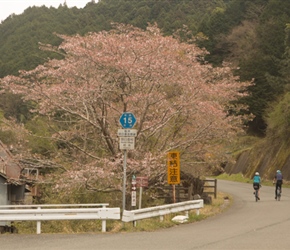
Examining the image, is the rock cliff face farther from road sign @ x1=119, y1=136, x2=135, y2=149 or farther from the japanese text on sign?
road sign @ x1=119, y1=136, x2=135, y2=149

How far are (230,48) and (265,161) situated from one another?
18.1 metres

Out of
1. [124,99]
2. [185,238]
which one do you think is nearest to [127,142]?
[185,238]

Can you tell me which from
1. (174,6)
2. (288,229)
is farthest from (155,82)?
(174,6)

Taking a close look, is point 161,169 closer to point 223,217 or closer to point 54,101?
point 223,217

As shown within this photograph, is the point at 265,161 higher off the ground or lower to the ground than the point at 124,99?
lower

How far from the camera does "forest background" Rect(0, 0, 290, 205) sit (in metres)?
39.7

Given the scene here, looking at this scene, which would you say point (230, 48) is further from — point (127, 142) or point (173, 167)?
point (127, 142)

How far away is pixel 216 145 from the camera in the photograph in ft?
64.0

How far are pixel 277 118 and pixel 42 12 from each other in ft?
182

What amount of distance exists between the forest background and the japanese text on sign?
4314 millimetres

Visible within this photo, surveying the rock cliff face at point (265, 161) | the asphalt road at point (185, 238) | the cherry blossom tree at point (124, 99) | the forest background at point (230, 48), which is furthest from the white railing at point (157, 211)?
the rock cliff face at point (265, 161)

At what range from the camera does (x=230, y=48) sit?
5522cm

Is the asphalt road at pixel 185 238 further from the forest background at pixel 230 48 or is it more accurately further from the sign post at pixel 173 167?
the forest background at pixel 230 48

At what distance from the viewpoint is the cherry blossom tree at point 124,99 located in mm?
16469
